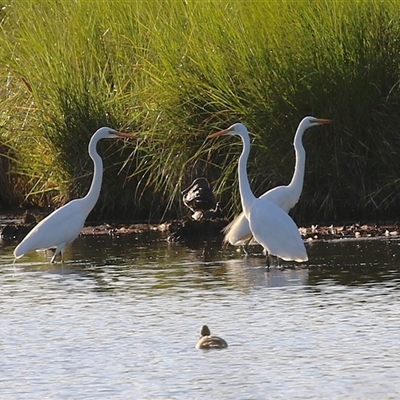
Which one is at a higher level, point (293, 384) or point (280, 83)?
point (280, 83)

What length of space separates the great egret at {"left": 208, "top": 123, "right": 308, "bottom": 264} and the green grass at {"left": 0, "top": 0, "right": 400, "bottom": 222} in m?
1.87

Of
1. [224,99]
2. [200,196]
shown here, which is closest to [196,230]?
[200,196]

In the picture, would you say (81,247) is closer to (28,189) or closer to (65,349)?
(28,189)

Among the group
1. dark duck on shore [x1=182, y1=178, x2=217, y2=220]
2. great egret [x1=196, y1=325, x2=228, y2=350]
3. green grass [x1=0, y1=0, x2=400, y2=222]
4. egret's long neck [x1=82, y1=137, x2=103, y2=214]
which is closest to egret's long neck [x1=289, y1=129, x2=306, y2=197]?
green grass [x1=0, y1=0, x2=400, y2=222]

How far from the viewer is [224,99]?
14031 mm

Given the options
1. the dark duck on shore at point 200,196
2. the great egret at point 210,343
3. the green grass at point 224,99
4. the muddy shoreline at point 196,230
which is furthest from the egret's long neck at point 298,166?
the great egret at point 210,343

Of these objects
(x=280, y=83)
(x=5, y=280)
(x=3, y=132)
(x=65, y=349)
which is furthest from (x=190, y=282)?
(x=3, y=132)

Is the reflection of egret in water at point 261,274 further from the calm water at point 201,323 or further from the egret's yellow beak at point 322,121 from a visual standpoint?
the egret's yellow beak at point 322,121

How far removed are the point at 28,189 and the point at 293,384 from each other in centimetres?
1090

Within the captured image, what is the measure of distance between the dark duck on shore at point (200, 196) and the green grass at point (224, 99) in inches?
9.1

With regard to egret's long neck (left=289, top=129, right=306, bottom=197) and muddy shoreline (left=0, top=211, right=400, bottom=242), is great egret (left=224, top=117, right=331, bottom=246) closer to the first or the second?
egret's long neck (left=289, top=129, right=306, bottom=197)

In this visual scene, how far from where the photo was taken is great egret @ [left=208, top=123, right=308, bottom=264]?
11.4m

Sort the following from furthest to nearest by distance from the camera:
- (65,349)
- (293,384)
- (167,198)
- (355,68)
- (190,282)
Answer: (167,198) → (355,68) → (190,282) → (65,349) → (293,384)

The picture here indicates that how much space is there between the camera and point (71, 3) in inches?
662
